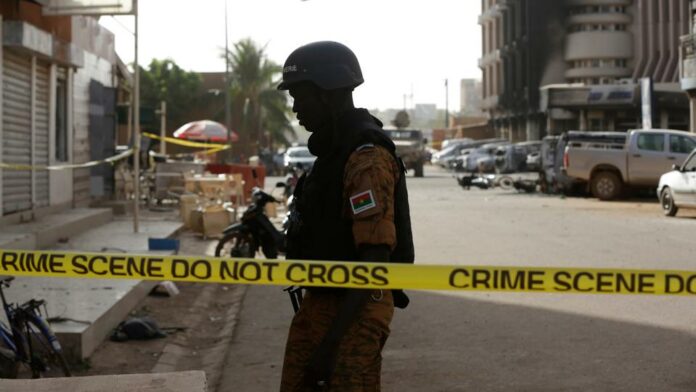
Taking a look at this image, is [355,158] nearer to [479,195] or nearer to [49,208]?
[49,208]

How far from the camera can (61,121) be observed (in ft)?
63.1

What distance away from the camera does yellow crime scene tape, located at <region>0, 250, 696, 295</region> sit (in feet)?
12.3

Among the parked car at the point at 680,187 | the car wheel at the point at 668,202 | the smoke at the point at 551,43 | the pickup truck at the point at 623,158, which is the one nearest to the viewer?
the parked car at the point at 680,187

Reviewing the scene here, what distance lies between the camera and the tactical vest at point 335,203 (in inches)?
148

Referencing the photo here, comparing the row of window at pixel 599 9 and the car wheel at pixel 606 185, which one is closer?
the car wheel at pixel 606 185

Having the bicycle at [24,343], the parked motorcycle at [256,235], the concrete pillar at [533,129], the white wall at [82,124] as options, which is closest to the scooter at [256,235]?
the parked motorcycle at [256,235]

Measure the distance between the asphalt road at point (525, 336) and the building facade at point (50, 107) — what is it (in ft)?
15.8

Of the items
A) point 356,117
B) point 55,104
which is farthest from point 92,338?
point 55,104

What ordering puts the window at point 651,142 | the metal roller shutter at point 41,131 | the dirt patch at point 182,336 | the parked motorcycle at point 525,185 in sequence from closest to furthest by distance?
the dirt patch at point 182,336 < the metal roller shutter at point 41,131 < the window at point 651,142 < the parked motorcycle at point 525,185

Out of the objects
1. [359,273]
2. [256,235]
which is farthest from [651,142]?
[359,273]

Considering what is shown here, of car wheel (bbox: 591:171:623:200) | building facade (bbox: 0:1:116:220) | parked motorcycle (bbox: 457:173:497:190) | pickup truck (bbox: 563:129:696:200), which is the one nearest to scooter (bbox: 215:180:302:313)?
building facade (bbox: 0:1:116:220)

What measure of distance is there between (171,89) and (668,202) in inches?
2333

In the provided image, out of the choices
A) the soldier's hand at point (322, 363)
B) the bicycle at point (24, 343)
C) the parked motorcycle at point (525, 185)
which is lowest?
the bicycle at point (24, 343)

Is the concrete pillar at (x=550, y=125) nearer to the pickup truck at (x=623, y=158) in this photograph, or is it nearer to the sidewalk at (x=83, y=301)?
the pickup truck at (x=623, y=158)
